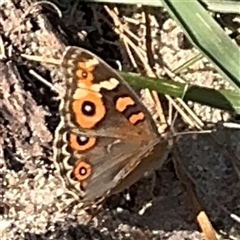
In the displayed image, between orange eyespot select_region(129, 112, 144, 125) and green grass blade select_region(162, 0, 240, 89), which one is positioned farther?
orange eyespot select_region(129, 112, 144, 125)

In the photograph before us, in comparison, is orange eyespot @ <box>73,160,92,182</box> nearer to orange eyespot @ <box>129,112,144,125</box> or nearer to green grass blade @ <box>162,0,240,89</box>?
orange eyespot @ <box>129,112,144,125</box>

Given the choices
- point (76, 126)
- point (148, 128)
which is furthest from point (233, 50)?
point (76, 126)

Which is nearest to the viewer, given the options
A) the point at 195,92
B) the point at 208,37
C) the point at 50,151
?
the point at 208,37

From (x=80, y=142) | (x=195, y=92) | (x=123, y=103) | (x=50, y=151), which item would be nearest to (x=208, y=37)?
(x=195, y=92)

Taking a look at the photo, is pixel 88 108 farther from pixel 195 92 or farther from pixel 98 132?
pixel 195 92

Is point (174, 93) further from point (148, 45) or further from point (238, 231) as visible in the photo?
point (238, 231)

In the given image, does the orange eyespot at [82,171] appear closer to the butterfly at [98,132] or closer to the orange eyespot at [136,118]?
the butterfly at [98,132]

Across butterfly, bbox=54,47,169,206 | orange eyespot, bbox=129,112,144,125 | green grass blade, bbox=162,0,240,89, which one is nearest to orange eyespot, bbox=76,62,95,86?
butterfly, bbox=54,47,169,206
